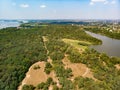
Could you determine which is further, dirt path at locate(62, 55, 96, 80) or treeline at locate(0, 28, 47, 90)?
dirt path at locate(62, 55, 96, 80)

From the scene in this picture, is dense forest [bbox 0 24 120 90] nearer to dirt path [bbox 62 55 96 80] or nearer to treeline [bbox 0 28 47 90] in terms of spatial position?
treeline [bbox 0 28 47 90]

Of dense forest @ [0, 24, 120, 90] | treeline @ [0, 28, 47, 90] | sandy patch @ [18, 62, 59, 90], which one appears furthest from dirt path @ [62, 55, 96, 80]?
treeline @ [0, 28, 47, 90]

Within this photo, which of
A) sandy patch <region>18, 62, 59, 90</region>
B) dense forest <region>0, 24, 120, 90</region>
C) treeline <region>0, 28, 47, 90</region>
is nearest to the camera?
dense forest <region>0, 24, 120, 90</region>

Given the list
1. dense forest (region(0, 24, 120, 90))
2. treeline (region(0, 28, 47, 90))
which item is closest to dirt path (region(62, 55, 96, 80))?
dense forest (region(0, 24, 120, 90))

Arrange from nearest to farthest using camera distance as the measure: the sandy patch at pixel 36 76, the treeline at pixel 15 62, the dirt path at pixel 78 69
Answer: the treeline at pixel 15 62 < the sandy patch at pixel 36 76 < the dirt path at pixel 78 69

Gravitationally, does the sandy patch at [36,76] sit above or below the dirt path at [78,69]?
below

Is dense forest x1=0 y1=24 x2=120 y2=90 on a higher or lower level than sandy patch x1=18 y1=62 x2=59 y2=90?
higher

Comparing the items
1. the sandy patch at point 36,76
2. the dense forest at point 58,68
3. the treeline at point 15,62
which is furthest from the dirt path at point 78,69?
the treeline at point 15,62

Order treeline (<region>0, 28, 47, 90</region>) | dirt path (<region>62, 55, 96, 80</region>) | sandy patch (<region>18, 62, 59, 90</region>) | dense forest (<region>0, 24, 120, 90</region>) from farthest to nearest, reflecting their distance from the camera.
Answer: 1. dirt path (<region>62, 55, 96, 80</region>)
2. sandy patch (<region>18, 62, 59, 90</region>)
3. treeline (<region>0, 28, 47, 90</region>)
4. dense forest (<region>0, 24, 120, 90</region>)

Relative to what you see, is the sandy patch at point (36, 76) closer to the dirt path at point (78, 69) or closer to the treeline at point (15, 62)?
the treeline at point (15, 62)

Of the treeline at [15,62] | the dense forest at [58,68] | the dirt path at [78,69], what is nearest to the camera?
the dense forest at [58,68]

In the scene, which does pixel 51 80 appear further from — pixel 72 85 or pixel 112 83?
pixel 112 83
